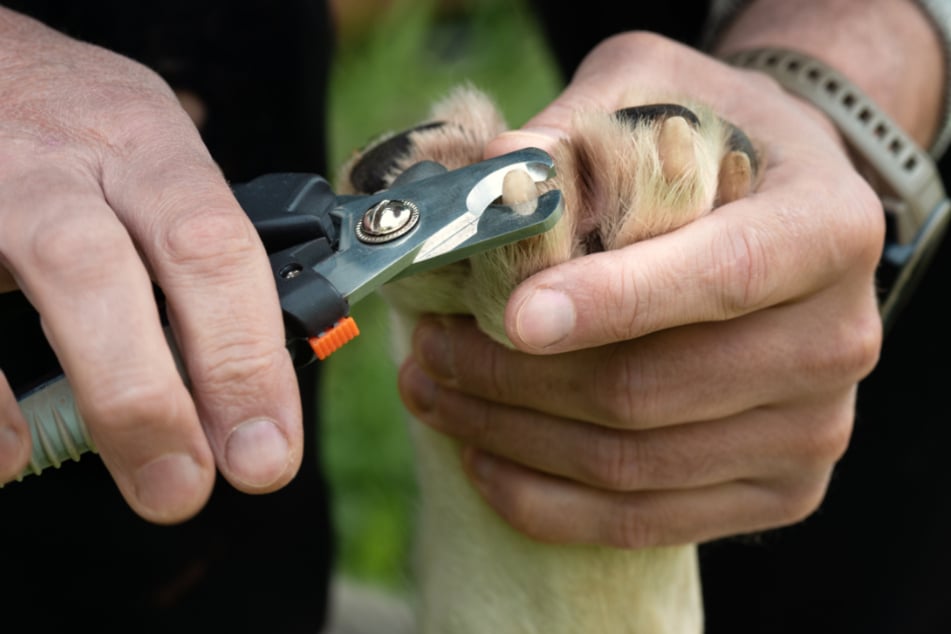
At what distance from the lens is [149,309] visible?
1.53 ft

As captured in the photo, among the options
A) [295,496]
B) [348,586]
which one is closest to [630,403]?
[295,496]

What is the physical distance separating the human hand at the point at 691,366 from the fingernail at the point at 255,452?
191 millimetres

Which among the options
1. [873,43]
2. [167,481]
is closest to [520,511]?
[167,481]

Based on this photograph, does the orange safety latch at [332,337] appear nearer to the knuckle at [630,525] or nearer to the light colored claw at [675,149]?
the light colored claw at [675,149]

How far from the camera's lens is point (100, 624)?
1081 mm

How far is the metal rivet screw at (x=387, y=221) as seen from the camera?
58 cm

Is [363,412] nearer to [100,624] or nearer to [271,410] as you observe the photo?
[100,624]

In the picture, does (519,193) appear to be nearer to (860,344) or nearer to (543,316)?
(543,316)

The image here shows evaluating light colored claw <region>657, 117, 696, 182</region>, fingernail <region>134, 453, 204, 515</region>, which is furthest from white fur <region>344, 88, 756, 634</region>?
fingernail <region>134, 453, 204, 515</region>

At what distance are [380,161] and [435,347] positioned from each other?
0.50 feet

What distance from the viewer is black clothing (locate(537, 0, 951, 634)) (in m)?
1.39

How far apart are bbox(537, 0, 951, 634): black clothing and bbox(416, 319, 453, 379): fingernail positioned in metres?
0.75

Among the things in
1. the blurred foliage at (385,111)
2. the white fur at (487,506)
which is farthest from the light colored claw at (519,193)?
the blurred foliage at (385,111)

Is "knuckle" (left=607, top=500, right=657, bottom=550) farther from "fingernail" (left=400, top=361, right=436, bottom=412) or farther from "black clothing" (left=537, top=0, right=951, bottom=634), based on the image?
"black clothing" (left=537, top=0, right=951, bottom=634)
